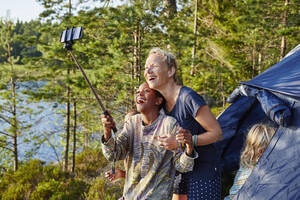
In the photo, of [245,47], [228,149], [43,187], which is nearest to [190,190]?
[228,149]

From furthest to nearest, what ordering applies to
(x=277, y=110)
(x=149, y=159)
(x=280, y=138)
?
(x=280, y=138), (x=277, y=110), (x=149, y=159)

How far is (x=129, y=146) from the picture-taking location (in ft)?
5.53

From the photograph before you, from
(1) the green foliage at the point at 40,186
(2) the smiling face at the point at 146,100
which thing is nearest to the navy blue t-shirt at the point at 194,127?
(2) the smiling face at the point at 146,100

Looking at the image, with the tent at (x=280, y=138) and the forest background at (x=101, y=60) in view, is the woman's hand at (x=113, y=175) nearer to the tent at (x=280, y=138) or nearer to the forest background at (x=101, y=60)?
the tent at (x=280, y=138)

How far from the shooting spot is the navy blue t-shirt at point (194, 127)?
68.4 inches

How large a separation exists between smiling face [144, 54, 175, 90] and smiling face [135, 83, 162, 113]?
5 cm

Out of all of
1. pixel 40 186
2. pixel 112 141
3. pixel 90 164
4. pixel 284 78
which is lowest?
pixel 90 164

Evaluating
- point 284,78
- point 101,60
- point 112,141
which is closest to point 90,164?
point 101,60

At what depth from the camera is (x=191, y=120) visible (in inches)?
70.6

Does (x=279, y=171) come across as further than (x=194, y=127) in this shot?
Yes

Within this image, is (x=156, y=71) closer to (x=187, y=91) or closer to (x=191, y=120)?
(x=187, y=91)

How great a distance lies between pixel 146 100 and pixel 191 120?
0.37m

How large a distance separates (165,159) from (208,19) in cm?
1015

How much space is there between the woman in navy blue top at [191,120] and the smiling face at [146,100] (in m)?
0.05
